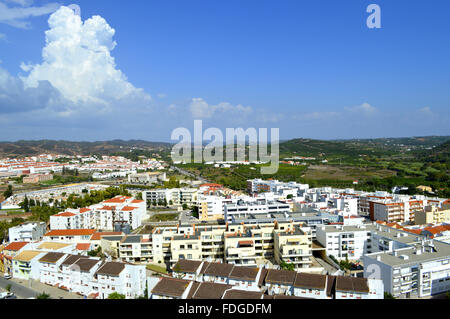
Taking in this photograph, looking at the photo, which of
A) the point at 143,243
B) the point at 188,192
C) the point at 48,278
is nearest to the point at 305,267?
the point at 143,243

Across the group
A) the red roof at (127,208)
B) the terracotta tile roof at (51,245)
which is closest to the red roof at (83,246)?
Result: the terracotta tile roof at (51,245)

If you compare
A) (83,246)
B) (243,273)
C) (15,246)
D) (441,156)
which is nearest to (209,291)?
(243,273)

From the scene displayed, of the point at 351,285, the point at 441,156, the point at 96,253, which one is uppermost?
the point at 441,156

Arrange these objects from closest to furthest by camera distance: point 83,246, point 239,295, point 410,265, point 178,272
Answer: point 239,295 → point 410,265 → point 178,272 → point 83,246

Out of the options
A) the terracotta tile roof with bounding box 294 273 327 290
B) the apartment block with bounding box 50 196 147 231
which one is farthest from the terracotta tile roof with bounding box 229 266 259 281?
the apartment block with bounding box 50 196 147 231

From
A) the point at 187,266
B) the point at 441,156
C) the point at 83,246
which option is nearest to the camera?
the point at 187,266

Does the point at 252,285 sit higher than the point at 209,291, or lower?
lower

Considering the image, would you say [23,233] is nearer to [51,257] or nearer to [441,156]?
[51,257]
